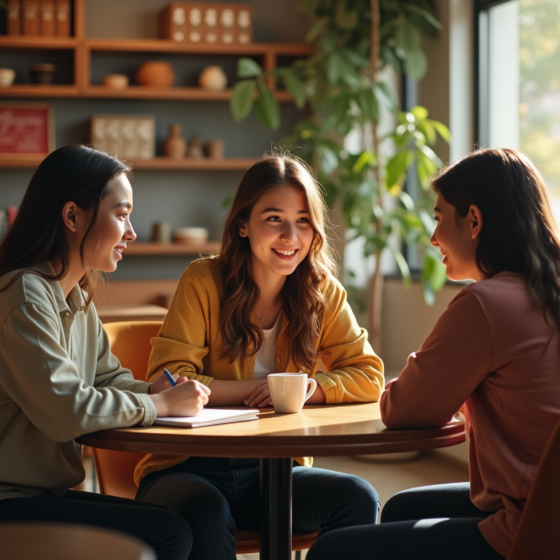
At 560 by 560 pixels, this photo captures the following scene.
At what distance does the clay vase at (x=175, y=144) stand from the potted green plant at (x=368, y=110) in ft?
3.03

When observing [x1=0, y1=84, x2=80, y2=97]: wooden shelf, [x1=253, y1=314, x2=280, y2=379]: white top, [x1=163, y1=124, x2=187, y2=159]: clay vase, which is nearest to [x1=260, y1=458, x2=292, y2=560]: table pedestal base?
[x1=253, y1=314, x2=280, y2=379]: white top

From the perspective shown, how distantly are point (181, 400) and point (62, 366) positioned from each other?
9.5 inches

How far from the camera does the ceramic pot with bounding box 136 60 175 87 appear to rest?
5055 millimetres

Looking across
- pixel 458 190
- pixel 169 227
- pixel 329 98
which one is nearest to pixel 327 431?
pixel 458 190

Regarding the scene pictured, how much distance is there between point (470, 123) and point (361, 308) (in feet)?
3.96

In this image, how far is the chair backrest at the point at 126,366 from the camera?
2154mm

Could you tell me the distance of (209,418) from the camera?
5.23 ft

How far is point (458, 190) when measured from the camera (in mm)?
1605

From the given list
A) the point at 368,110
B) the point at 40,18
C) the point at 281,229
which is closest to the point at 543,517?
the point at 281,229

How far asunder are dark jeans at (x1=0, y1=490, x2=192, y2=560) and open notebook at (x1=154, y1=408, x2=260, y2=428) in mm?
188

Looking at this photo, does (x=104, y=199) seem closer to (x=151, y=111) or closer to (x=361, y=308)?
(x=361, y=308)

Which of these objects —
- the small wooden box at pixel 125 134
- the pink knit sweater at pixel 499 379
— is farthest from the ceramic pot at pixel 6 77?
the pink knit sweater at pixel 499 379

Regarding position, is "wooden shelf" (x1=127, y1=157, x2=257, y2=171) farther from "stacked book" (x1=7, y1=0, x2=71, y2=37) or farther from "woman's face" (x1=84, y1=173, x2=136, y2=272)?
"woman's face" (x1=84, y1=173, x2=136, y2=272)

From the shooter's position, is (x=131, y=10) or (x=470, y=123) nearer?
(x=470, y=123)
